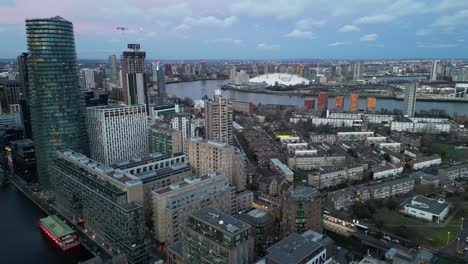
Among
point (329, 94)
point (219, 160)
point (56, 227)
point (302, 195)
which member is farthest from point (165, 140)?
point (329, 94)

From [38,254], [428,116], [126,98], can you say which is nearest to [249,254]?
[38,254]

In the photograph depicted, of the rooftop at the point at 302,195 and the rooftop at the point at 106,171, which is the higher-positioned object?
the rooftop at the point at 106,171

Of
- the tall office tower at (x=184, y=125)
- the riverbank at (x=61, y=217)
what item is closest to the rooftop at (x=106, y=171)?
the riverbank at (x=61, y=217)

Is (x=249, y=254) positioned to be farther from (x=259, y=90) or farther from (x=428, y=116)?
→ (x=259, y=90)

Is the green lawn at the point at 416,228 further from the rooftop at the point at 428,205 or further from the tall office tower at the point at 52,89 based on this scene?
the tall office tower at the point at 52,89

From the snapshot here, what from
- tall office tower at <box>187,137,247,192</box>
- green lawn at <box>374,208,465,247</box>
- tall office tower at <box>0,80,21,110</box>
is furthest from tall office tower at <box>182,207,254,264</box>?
tall office tower at <box>0,80,21,110</box>

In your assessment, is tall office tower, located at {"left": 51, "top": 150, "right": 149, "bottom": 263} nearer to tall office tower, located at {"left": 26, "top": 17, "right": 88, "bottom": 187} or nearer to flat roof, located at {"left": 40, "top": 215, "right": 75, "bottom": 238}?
flat roof, located at {"left": 40, "top": 215, "right": 75, "bottom": 238}

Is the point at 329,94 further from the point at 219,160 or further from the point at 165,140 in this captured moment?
the point at 219,160
